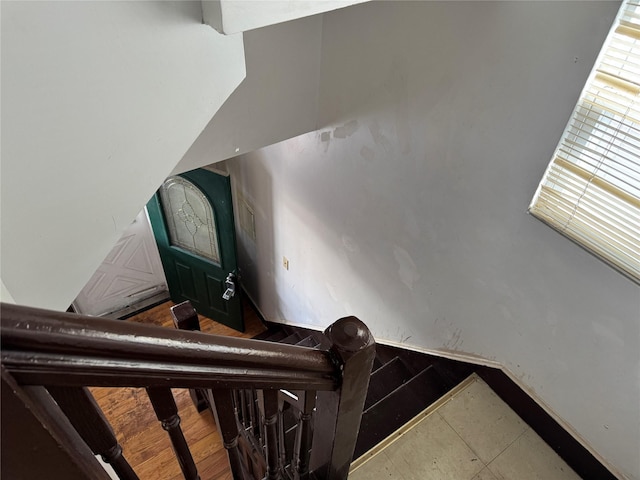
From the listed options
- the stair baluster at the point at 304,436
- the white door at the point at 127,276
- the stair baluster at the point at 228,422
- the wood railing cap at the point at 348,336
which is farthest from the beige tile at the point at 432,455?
the white door at the point at 127,276

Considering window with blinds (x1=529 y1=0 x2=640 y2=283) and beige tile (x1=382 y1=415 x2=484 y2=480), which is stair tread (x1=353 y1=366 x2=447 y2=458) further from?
window with blinds (x1=529 y1=0 x2=640 y2=283)

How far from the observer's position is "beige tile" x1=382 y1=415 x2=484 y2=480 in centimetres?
183

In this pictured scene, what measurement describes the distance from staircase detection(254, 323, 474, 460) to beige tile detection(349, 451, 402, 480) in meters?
0.07

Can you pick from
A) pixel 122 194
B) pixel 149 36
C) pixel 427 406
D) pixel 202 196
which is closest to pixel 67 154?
pixel 122 194

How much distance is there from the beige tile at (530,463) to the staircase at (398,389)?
383mm

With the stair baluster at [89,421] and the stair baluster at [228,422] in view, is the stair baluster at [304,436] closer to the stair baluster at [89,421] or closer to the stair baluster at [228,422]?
the stair baluster at [228,422]

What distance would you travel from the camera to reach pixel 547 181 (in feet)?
4.78

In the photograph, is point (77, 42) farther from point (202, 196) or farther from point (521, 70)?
point (202, 196)

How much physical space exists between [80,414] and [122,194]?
66 centimetres

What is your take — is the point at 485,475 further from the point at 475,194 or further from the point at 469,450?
the point at 475,194

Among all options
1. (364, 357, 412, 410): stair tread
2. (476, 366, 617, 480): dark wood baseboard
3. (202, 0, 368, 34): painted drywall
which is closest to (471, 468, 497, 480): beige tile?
(476, 366, 617, 480): dark wood baseboard

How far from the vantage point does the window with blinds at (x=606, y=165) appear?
1.15 m

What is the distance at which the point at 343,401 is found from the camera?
95 centimetres

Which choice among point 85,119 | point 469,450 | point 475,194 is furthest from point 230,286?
point 85,119
